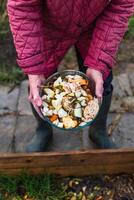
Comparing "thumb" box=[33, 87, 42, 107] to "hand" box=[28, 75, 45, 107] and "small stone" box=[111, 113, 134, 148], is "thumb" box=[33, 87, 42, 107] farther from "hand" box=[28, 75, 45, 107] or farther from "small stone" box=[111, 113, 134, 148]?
"small stone" box=[111, 113, 134, 148]

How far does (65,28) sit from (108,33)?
7.4 inches

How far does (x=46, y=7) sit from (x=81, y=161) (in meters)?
0.81

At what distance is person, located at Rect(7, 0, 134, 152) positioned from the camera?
182 centimetres

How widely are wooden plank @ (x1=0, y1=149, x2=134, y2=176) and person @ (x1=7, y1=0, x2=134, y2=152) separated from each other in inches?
14.0


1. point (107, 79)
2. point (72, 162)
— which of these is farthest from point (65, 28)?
point (72, 162)

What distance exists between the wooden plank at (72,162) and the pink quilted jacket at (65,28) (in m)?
0.41

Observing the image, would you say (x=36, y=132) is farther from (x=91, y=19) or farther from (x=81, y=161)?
(x=91, y=19)

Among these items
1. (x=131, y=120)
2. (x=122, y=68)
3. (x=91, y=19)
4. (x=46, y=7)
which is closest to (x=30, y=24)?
(x=46, y=7)

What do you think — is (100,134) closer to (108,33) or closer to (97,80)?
(97,80)

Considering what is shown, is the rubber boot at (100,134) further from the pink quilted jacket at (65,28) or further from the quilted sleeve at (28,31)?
the quilted sleeve at (28,31)

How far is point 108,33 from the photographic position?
1939mm

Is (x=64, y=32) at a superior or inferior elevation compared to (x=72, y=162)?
superior

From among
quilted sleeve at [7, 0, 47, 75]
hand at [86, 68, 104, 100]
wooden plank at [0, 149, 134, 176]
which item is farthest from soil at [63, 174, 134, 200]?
quilted sleeve at [7, 0, 47, 75]

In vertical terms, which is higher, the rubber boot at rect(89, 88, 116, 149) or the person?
the person
